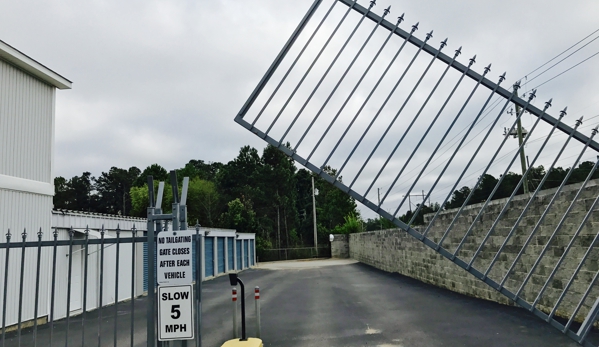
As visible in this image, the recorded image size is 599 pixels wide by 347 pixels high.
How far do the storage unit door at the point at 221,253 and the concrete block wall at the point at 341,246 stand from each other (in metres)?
16.9

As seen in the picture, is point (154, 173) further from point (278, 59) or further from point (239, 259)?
point (278, 59)

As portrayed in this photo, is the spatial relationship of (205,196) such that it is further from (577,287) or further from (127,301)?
(577,287)

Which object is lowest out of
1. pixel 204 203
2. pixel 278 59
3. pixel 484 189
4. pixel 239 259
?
pixel 239 259

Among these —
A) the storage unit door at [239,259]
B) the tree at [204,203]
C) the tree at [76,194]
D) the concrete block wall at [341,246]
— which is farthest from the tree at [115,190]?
the storage unit door at [239,259]

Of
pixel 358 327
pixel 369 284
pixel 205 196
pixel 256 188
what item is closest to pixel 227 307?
pixel 358 327

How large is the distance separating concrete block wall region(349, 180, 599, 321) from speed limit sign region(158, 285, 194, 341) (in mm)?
3212

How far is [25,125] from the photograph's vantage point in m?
12.0

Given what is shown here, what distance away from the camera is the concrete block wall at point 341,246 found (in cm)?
4362

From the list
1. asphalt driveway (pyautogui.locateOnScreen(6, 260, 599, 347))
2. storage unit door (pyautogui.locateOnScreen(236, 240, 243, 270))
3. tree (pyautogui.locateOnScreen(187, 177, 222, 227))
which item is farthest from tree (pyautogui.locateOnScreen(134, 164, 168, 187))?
asphalt driveway (pyautogui.locateOnScreen(6, 260, 599, 347))

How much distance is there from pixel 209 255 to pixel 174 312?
75.9ft

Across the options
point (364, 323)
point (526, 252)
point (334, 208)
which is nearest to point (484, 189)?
point (526, 252)

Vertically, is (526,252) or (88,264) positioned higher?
(526,252)

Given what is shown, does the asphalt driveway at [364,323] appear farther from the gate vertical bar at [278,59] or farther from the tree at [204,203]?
the tree at [204,203]

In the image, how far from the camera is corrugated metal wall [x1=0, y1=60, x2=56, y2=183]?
11352 mm
